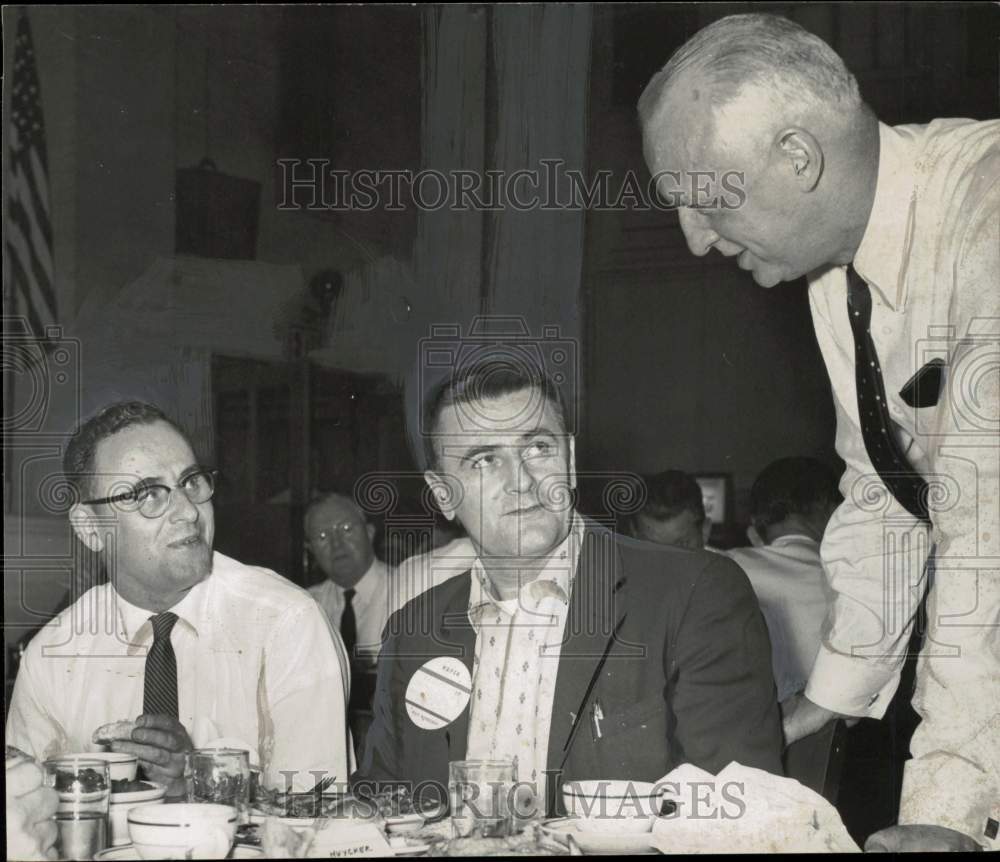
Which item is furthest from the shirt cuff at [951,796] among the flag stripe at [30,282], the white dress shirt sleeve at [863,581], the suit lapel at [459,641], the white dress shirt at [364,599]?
the flag stripe at [30,282]

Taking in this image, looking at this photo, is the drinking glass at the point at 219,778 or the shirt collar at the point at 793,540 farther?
the shirt collar at the point at 793,540

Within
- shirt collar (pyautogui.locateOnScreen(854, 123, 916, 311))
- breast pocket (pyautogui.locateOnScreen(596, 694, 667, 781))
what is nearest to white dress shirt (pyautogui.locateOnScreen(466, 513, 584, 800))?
breast pocket (pyautogui.locateOnScreen(596, 694, 667, 781))

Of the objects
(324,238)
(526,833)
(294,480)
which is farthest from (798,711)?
(324,238)

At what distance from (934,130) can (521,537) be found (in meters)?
1.28

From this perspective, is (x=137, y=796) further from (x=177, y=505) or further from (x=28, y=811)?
(x=177, y=505)

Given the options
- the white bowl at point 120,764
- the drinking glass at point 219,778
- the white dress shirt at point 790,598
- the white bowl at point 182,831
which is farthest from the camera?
the white dress shirt at point 790,598

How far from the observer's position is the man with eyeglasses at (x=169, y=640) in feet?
10.3

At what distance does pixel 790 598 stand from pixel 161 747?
1390 millimetres

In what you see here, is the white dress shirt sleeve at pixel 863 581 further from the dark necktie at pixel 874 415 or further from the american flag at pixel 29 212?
the american flag at pixel 29 212

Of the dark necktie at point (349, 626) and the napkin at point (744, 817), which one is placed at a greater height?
the dark necktie at point (349, 626)

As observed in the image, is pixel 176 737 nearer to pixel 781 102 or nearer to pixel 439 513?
Result: pixel 439 513

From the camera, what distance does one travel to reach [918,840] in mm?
3174

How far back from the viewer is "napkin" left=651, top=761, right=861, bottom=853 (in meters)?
3.13

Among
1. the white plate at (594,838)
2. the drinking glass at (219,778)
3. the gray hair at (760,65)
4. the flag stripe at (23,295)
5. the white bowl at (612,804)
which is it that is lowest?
the white plate at (594,838)
